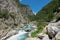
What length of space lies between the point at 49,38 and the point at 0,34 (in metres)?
20.9

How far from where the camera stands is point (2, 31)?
39.2 metres

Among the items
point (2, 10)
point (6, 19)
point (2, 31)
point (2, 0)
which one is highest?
point (2, 0)

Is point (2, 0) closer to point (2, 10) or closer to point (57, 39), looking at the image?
point (2, 10)

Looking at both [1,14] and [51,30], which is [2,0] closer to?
[1,14]

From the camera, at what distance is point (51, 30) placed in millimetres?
18312

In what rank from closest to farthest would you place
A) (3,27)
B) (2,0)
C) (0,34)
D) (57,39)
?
1. (57,39)
2. (0,34)
3. (3,27)
4. (2,0)

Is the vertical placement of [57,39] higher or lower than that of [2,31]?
lower

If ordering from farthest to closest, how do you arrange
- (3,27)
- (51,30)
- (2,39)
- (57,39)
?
(3,27) → (2,39) → (51,30) → (57,39)

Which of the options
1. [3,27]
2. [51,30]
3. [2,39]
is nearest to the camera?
[51,30]

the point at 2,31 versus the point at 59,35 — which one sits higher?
the point at 2,31

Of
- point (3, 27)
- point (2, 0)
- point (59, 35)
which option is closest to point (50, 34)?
point (59, 35)

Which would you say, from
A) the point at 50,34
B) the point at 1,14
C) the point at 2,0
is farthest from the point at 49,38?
the point at 2,0

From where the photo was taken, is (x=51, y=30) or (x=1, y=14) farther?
(x=1, y=14)

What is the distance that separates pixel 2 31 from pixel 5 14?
9.70 meters
